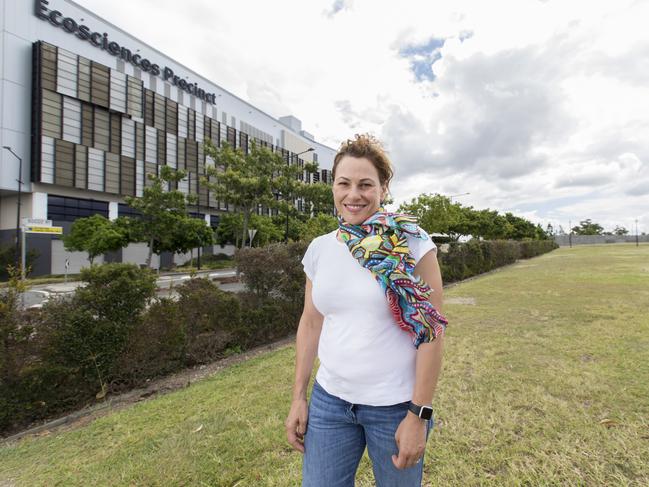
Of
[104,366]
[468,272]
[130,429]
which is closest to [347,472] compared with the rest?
[130,429]

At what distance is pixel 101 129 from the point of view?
2886 centimetres

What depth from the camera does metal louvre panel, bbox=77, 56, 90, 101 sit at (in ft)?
88.4

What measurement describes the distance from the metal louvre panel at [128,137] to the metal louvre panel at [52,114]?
5084 mm

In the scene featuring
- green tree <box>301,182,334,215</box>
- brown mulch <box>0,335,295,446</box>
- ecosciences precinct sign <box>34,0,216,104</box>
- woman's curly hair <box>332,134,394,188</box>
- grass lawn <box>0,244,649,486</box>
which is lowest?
brown mulch <box>0,335,295,446</box>

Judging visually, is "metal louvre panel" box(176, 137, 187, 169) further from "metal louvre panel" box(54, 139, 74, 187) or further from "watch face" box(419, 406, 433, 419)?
"watch face" box(419, 406, 433, 419)

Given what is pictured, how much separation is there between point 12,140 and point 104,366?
96.2 feet

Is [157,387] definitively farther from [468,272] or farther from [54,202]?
[54,202]

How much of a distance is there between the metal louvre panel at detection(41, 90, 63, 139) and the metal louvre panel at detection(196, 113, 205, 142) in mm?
13668

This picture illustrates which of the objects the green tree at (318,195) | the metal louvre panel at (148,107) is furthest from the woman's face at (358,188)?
the metal louvre panel at (148,107)

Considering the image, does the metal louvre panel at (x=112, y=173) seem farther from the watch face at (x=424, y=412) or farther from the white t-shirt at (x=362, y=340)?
the watch face at (x=424, y=412)

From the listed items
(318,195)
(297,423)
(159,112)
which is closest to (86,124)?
(159,112)

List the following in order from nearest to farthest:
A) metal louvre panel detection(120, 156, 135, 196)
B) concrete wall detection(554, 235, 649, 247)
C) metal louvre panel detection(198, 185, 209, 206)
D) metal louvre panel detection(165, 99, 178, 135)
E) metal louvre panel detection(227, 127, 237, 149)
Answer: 1. metal louvre panel detection(120, 156, 135, 196)
2. metal louvre panel detection(165, 99, 178, 135)
3. metal louvre panel detection(198, 185, 209, 206)
4. metal louvre panel detection(227, 127, 237, 149)
5. concrete wall detection(554, 235, 649, 247)

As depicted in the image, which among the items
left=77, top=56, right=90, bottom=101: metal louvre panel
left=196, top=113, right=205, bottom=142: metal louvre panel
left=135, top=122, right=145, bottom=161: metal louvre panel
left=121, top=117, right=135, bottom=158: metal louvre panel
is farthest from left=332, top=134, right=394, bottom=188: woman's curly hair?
left=196, top=113, right=205, bottom=142: metal louvre panel

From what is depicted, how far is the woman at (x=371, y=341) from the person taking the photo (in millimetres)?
1172
